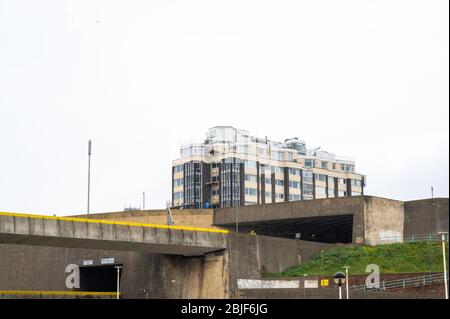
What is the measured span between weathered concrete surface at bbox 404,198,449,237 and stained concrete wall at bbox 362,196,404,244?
0.91 metres

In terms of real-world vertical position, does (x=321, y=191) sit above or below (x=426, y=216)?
above

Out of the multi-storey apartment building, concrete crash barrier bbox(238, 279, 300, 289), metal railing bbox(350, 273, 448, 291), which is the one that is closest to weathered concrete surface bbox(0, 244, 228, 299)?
concrete crash barrier bbox(238, 279, 300, 289)

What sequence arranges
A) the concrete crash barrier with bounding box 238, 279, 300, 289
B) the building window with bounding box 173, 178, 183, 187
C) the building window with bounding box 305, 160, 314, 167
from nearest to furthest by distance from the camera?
1. the concrete crash barrier with bounding box 238, 279, 300, 289
2. the building window with bounding box 173, 178, 183, 187
3. the building window with bounding box 305, 160, 314, 167

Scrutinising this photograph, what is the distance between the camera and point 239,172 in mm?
161625

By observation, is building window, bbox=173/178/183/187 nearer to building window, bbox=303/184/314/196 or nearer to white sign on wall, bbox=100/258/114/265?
building window, bbox=303/184/314/196

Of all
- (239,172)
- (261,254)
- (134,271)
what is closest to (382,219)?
(261,254)

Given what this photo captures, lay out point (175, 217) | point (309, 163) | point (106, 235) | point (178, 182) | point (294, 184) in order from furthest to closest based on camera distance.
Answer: point (309, 163), point (294, 184), point (178, 182), point (175, 217), point (106, 235)

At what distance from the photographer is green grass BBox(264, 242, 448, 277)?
73125mm

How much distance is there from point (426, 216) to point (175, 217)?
30228 mm

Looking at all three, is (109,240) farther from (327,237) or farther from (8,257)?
(327,237)

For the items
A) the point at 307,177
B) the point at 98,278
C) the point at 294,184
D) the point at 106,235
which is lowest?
the point at 98,278

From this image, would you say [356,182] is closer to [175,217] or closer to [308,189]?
[308,189]

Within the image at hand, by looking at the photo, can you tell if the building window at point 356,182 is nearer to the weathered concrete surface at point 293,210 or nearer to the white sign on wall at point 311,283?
the weathered concrete surface at point 293,210

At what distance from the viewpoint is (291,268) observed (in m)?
79.2
